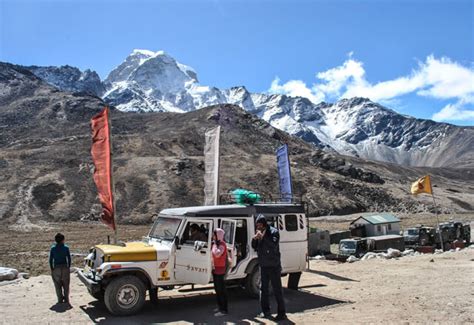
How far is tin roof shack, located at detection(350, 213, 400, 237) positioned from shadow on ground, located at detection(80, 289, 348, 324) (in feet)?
77.3

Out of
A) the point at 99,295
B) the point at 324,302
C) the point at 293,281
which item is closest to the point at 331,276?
the point at 293,281

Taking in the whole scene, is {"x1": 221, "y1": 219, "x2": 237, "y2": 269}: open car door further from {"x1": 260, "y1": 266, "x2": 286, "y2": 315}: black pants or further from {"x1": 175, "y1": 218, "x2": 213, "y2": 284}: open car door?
{"x1": 260, "y1": 266, "x2": 286, "y2": 315}: black pants

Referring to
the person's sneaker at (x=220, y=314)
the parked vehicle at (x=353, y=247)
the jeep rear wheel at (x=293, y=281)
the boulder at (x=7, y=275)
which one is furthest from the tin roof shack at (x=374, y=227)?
the person's sneaker at (x=220, y=314)

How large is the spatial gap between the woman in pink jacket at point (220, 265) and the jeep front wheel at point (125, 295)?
1.68m

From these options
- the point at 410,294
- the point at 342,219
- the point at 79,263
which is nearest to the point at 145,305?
the point at 410,294

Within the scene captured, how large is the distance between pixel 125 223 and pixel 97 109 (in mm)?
78462

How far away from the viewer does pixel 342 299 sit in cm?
1138

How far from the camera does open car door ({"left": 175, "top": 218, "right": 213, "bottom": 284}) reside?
10222 mm

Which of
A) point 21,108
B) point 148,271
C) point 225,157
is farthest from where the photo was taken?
point 21,108

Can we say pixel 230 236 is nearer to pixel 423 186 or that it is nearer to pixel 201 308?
pixel 201 308

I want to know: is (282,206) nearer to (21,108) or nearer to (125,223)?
(125,223)

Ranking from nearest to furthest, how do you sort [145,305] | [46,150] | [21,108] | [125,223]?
[145,305] < [125,223] < [46,150] < [21,108]

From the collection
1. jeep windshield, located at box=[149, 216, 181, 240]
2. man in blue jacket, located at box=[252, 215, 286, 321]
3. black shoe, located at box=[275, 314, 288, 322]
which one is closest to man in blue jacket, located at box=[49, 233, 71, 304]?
jeep windshield, located at box=[149, 216, 181, 240]

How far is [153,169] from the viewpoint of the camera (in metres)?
68.5
